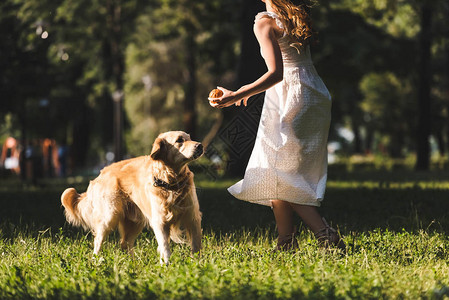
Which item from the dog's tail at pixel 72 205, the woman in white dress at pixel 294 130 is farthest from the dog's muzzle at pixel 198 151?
the dog's tail at pixel 72 205

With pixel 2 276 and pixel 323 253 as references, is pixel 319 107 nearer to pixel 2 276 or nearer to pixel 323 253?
pixel 323 253

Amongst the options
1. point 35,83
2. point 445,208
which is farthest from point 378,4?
point 445,208

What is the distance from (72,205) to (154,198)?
52.6 inches

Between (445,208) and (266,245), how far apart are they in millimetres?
3692

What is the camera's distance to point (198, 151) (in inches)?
211

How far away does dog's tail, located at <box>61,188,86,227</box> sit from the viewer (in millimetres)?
6523

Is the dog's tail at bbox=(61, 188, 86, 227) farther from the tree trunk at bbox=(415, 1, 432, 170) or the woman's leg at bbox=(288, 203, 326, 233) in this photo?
the tree trunk at bbox=(415, 1, 432, 170)

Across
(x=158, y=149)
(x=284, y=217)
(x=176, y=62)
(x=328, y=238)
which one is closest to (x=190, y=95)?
(x=176, y=62)

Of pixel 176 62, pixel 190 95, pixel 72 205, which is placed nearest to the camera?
pixel 72 205

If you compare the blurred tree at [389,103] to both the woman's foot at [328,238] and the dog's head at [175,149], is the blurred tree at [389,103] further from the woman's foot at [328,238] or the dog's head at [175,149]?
the dog's head at [175,149]

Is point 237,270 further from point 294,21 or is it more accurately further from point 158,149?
point 294,21

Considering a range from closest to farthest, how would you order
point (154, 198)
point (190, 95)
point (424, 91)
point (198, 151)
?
point (198, 151) < point (154, 198) < point (424, 91) < point (190, 95)

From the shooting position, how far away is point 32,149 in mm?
21938

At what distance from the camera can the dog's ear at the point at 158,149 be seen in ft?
18.0
